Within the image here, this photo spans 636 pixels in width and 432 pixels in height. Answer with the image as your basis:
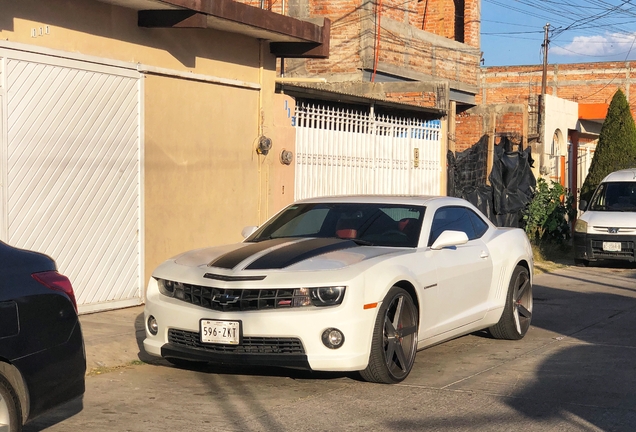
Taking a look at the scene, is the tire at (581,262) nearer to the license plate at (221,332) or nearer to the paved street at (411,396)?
the paved street at (411,396)

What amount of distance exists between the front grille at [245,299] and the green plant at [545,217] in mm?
13648

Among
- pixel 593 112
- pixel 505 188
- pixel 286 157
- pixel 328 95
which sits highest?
pixel 593 112

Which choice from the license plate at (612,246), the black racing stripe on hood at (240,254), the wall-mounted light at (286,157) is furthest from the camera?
the license plate at (612,246)

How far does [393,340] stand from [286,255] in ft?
3.49

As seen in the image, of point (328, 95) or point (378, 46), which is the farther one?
point (378, 46)

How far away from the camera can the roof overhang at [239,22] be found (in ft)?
35.9

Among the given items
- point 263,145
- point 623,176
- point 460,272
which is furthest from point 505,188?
point 460,272

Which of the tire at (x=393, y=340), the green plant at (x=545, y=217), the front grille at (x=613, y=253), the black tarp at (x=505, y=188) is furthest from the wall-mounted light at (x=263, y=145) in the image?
the green plant at (x=545, y=217)

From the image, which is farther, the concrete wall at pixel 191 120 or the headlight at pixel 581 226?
the headlight at pixel 581 226

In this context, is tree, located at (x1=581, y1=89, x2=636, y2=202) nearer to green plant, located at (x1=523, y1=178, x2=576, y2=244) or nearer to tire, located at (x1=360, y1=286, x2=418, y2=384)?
green plant, located at (x1=523, y1=178, x2=576, y2=244)

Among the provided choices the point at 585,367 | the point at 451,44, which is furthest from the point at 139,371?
the point at 451,44

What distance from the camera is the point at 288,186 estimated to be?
45.2ft

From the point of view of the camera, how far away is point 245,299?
281 inches

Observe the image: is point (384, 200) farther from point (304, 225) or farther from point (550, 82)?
point (550, 82)
